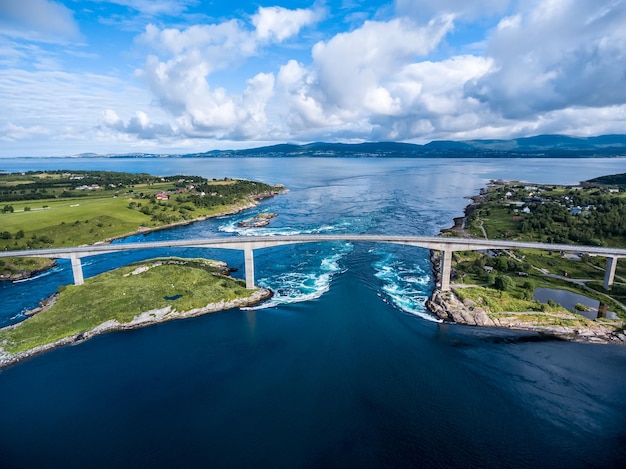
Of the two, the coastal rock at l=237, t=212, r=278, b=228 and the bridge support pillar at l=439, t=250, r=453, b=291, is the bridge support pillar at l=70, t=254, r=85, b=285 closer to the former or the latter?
the coastal rock at l=237, t=212, r=278, b=228

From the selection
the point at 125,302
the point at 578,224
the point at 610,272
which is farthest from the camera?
the point at 578,224

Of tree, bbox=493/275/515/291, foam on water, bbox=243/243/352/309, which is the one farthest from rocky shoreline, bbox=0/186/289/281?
tree, bbox=493/275/515/291

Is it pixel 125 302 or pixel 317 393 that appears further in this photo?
pixel 125 302

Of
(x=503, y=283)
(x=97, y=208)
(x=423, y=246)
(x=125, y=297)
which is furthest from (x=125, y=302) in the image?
(x=97, y=208)

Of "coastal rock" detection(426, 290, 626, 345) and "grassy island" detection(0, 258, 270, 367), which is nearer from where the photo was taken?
"grassy island" detection(0, 258, 270, 367)

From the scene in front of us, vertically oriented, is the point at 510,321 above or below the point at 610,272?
below

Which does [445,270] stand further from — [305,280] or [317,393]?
[317,393]

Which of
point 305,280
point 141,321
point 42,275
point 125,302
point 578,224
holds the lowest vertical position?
point 141,321

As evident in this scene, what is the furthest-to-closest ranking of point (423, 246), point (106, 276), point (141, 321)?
point (106, 276), point (423, 246), point (141, 321)

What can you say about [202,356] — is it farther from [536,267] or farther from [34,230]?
A: [34,230]
